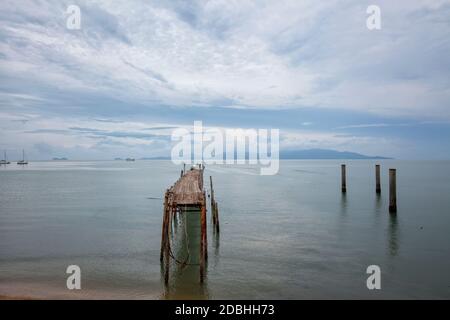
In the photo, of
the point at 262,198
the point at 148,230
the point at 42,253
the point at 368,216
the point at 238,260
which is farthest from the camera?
the point at 262,198

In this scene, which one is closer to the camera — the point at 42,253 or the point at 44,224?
the point at 42,253

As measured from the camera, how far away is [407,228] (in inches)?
947

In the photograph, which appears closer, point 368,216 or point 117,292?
point 117,292

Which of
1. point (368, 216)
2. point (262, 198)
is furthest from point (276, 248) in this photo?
point (262, 198)

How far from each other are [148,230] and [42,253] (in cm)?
715

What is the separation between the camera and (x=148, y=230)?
23.9m

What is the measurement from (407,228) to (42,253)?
22587 mm

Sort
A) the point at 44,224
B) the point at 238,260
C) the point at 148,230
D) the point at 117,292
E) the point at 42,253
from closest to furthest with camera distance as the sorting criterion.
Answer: the point at 117,292 → the point at 238,260 → the point at 42,253 → the point at 148,230 → the point at 44,224

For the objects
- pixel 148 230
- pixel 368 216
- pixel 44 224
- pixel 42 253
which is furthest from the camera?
pixel 368 216

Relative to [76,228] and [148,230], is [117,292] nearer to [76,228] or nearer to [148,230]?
[148,230]
